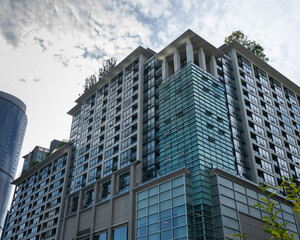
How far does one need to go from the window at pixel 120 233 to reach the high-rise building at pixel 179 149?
0.76 ft

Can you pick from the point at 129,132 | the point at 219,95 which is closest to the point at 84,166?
the point at 129,132

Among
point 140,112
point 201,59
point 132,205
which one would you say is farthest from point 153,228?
point 201,59

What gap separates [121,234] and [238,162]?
69.6 feet

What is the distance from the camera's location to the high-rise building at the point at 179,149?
42.0 m

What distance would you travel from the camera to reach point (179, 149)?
4788 centimetres

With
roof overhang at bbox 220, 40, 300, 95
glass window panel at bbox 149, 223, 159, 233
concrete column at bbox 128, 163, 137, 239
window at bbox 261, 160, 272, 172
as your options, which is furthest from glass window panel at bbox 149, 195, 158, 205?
roof overhang at bbox 220, 40, 300, 95

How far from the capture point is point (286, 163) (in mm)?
→ 59969

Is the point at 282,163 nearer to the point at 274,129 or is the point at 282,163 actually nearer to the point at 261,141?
the point at 261,141

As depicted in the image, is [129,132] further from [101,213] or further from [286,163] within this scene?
[286,163]

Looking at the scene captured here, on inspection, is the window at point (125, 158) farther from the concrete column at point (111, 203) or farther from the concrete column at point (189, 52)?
the concrete column at point (189, 52)

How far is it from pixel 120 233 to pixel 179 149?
15.0 m

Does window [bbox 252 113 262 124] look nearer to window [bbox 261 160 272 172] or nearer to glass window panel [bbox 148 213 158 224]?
window [bbox 261 160 272 172]

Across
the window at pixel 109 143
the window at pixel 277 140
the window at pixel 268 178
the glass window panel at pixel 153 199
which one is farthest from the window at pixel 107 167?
the window at pixel 277 140

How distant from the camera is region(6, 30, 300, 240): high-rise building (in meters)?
42.0
